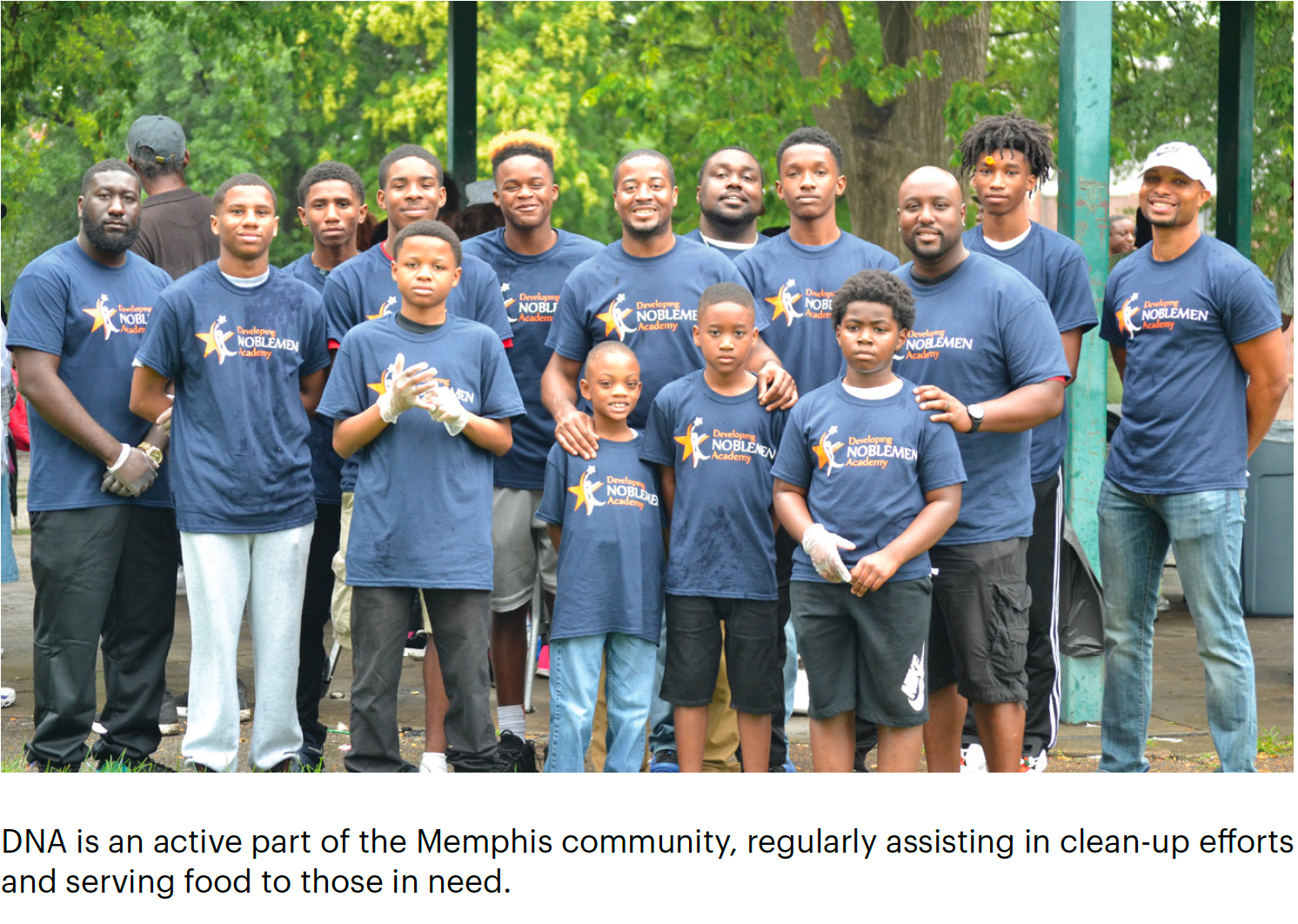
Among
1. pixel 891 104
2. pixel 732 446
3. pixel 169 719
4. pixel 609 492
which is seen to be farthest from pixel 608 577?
pixel 891 104

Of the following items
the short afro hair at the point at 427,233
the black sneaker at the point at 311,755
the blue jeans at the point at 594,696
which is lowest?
the black sneaker at the point at 311,755

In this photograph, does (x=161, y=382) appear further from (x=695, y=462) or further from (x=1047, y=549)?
(x=1047, y=549)

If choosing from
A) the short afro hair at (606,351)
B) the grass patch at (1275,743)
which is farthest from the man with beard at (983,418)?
the grass patch at (1275,743)

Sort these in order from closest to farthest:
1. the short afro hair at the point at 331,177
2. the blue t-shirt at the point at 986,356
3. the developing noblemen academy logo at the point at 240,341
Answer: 1. the blue t-shirt at the point at 986,356
2. the developing noblemen academy logo at the point at 240,341
3. the short afro hair at the point at 331,177

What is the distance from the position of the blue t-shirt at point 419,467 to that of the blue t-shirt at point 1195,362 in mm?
2075

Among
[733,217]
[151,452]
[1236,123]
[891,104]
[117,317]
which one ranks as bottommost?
[151,452]

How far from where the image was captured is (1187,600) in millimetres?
5031

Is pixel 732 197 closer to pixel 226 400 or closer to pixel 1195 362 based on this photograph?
pixel 1195 362

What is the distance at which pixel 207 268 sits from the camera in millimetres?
4895

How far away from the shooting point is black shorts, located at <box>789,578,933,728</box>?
14.2 ft

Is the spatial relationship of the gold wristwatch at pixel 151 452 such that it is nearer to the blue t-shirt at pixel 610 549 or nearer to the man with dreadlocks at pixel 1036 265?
the blue t-shirt at pixel 610 549

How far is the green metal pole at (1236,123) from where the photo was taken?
8695 millimetres

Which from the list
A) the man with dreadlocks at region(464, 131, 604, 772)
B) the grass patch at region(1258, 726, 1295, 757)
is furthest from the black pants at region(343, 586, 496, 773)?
the grass patch at region(1258, 726, 1295, 757)

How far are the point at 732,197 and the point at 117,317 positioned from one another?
216cm
